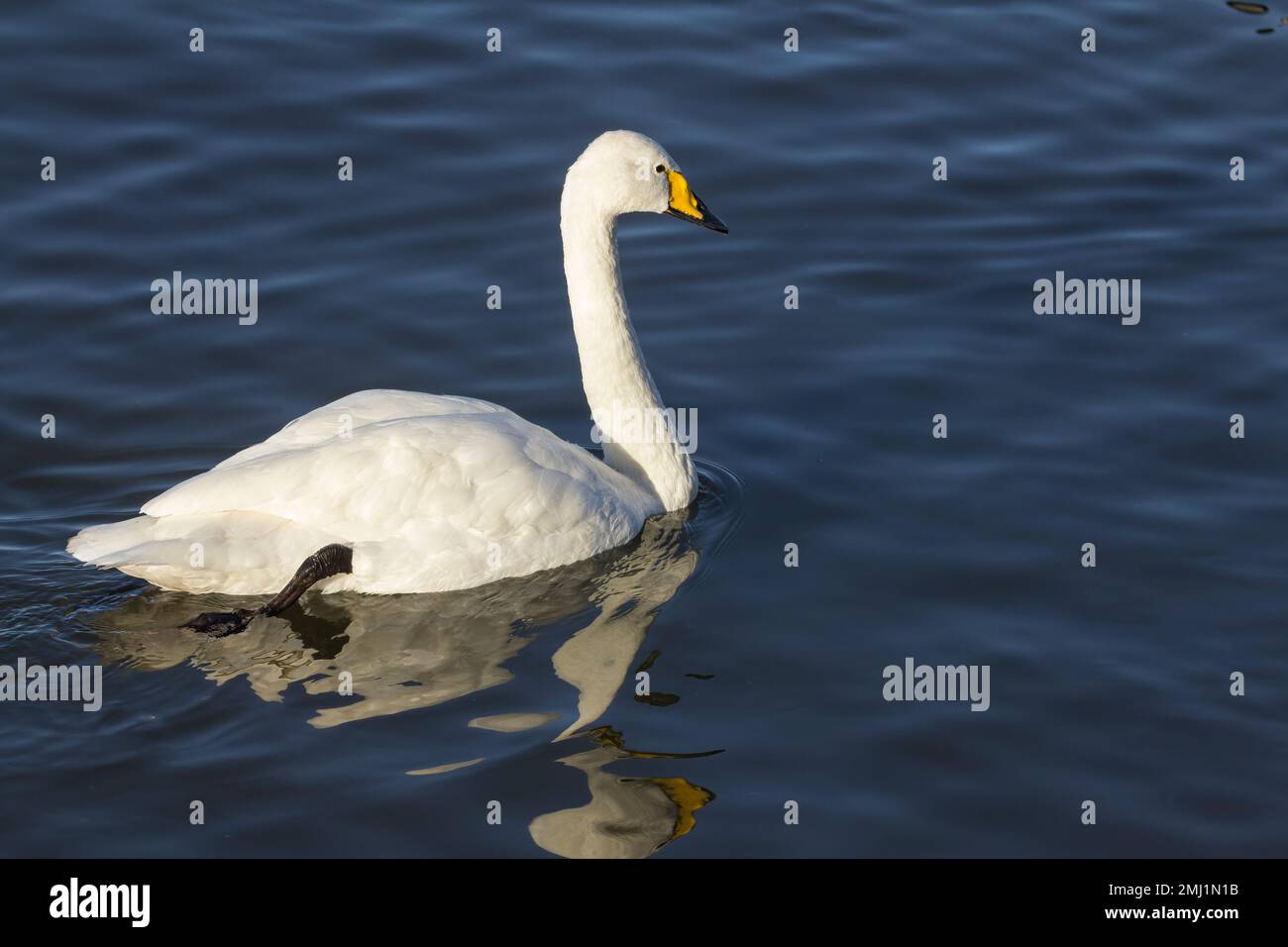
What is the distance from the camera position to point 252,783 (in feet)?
26.2

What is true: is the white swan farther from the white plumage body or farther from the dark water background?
the dark water background

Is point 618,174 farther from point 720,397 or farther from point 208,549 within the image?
point 208,549

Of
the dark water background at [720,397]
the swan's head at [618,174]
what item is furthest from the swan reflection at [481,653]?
the swan's head at [618,174]

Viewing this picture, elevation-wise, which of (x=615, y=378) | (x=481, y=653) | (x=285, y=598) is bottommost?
(x=481, y=653)

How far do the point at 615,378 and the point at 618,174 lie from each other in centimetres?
121

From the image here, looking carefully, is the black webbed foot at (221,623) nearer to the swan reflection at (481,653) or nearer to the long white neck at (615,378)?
the swan reflection at (481,653)

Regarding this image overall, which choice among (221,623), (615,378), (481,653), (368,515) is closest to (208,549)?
(221,623)

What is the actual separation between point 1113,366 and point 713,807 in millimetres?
5691

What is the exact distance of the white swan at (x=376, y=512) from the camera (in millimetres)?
9258

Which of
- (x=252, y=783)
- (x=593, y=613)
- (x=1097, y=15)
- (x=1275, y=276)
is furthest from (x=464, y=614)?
(x=1097, y=15)

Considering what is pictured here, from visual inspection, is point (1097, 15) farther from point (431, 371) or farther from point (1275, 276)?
point (431, 371)

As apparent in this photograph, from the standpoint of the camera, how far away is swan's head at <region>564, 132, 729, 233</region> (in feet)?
33.8

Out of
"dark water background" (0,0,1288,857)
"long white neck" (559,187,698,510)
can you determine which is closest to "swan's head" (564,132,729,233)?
"long white neck" (559,187,698,510)

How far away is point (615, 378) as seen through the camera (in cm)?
1066
